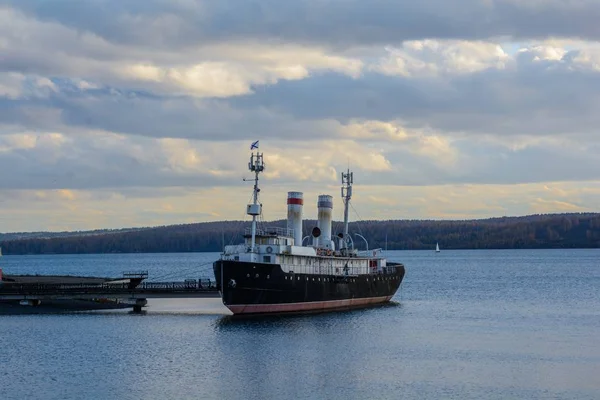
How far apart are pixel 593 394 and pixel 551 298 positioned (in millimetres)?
67156

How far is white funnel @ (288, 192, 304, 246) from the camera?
9546 cm

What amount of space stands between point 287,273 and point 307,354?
20598mm

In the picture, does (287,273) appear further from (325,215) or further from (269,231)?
(325,215)

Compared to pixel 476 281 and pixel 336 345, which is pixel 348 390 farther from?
pixel 476 281

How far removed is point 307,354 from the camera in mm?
66500

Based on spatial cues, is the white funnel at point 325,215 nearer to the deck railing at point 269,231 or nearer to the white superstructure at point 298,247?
the white superstructure at point 298,247

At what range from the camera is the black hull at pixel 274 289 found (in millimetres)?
84250

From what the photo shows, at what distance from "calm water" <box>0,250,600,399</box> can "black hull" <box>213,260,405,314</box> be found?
6.54ft

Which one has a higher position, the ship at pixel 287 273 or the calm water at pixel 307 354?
the ship at pixel 287 273

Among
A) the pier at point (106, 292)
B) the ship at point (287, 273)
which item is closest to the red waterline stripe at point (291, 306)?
the ship at point (287, 273)

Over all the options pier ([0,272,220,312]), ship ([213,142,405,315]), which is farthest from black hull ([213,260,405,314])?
pier ([0,272,220,312])

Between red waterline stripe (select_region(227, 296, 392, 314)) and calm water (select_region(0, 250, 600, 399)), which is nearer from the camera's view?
calm water (select_region(0, 250, 600, 399))

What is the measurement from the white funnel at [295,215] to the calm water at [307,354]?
8534mm

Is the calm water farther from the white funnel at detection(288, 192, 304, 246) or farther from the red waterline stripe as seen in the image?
the white funnel at detection(288, 192, 304, 246)
